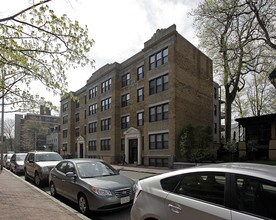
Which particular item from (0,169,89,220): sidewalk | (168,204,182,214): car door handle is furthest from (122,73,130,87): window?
(168,204,182,214): car door handle

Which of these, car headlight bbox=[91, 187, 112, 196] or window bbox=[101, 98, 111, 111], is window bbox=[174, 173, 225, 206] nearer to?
car headlight bbox=[91, 187, 112, 196]

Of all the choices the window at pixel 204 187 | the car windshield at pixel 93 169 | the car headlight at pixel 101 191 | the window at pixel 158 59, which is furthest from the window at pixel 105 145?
the window at pixel 204 187

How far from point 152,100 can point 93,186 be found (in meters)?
23.1

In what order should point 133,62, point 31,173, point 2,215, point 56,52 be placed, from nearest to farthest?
point 2,215, point 56,52, point 31,173, point 133,62

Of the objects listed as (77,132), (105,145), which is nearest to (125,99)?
(105,145)

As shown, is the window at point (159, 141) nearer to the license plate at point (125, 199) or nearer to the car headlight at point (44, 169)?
the car headlight at point (44, 169)

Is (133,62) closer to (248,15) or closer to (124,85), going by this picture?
(124,85)

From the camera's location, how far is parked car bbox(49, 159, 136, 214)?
7.26 meters

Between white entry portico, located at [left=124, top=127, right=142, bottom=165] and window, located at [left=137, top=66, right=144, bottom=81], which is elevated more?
window, located at [left=137, top=66, right=144, bottom=81]

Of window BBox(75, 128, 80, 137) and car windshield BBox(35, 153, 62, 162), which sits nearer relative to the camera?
car windshield BBox(35, 153, 62, 162)

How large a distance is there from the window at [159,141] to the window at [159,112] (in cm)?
170

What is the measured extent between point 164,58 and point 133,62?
263 inches

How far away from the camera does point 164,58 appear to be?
29203mm

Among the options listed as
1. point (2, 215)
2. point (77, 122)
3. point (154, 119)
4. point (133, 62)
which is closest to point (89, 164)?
point (2, 215)
